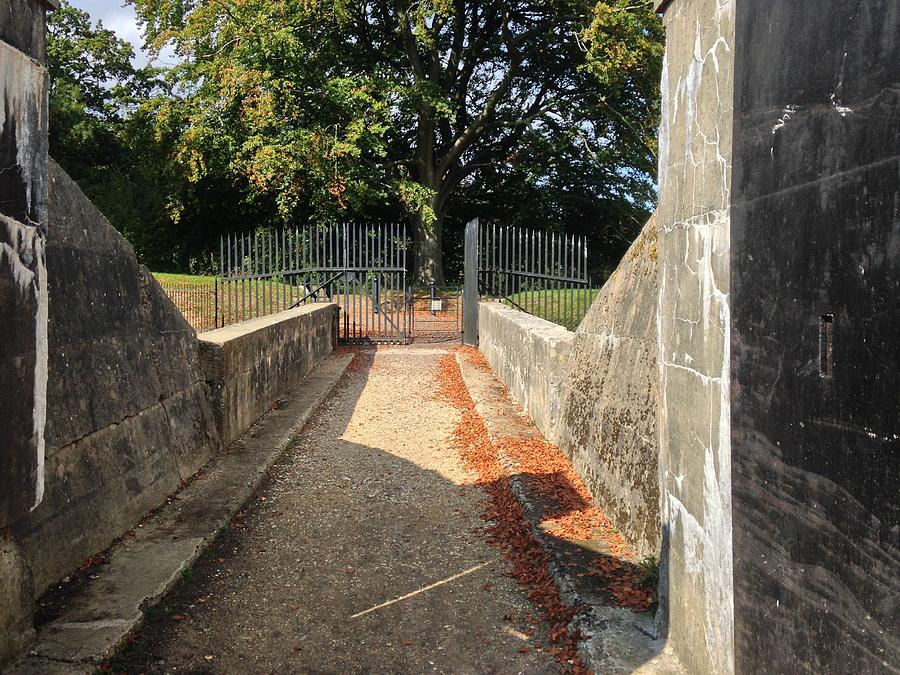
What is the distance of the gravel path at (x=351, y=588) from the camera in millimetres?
3398

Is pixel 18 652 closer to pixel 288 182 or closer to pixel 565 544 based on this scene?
pixel 565 544

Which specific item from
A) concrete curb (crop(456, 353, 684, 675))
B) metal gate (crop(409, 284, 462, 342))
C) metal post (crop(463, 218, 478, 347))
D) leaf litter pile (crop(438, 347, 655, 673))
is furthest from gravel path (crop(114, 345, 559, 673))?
metal gate (crop(409, 284, 462, 342))

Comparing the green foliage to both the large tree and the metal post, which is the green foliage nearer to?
the large tree

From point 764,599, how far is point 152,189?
2964cm

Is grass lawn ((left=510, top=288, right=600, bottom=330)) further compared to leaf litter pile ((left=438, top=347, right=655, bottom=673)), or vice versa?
grass lawn ((left=510, top=288, right=600, bottom=330))

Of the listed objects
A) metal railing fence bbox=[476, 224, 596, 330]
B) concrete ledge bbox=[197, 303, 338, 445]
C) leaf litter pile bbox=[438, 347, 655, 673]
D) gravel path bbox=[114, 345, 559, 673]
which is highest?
metal railing fence bbox=[476, 224, 596, 330]

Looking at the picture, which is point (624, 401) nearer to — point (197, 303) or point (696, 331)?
point (696, 331)

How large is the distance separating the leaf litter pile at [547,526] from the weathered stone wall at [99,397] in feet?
7.49

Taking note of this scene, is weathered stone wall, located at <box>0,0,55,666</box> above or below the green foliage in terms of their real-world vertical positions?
below

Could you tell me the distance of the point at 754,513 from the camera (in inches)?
90.0

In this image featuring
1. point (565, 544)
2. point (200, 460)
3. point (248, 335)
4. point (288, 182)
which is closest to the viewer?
point (565, 544)

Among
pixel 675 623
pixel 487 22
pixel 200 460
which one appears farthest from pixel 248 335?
pixel 487 22

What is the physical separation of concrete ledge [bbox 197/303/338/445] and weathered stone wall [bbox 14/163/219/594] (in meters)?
0.67

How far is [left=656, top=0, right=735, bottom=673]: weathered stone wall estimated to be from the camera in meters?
2.54
